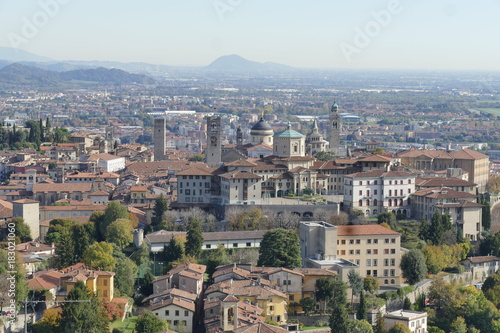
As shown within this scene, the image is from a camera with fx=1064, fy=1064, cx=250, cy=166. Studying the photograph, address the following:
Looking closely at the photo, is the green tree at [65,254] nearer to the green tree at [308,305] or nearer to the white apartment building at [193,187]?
the green tree at [308,305]

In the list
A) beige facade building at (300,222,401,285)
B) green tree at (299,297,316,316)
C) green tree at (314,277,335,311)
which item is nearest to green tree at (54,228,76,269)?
beige facade building at (300,222,401,285)

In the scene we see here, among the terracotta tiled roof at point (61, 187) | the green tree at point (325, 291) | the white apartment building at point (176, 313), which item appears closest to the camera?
the white apartment building at point (176, 313)

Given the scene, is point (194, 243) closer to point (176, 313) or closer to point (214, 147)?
point (176, 313)

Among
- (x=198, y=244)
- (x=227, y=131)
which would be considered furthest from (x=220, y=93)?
(x=198, y=244)

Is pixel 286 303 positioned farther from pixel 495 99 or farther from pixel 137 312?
pixel 495 99

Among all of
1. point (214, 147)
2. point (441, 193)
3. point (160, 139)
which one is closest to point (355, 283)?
point (441, 193)

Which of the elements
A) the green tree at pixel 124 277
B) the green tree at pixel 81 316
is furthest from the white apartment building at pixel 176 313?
the green tree at pixel 124 277
